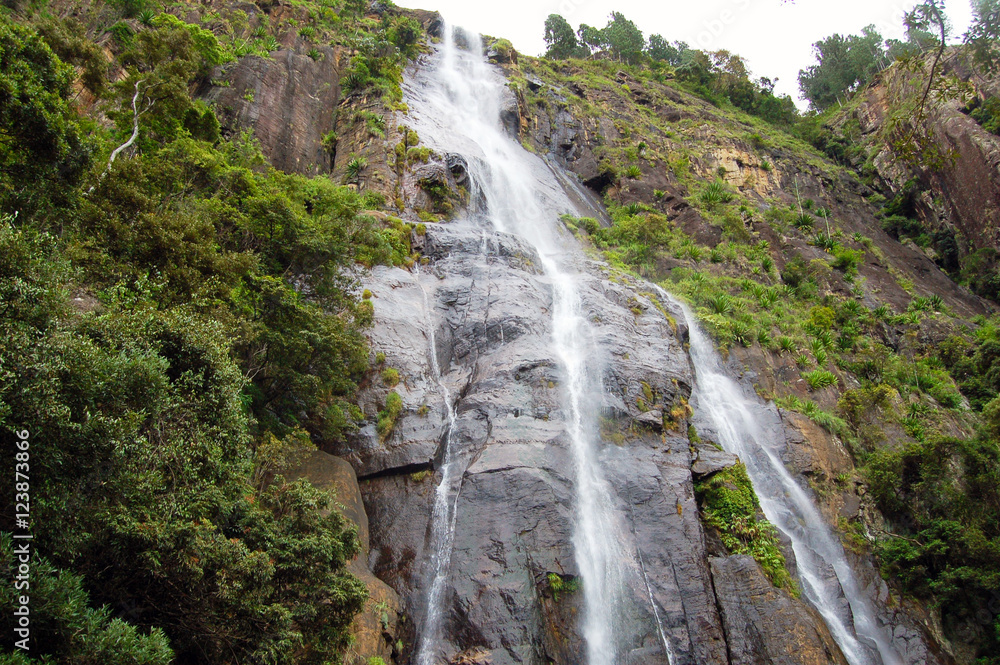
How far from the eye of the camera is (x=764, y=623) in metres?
10.7

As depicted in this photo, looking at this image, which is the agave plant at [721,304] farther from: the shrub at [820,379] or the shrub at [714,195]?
the shrub at [714,195]

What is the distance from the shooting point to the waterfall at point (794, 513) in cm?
1255

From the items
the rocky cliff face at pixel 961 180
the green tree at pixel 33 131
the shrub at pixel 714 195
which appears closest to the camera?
the green tree at pixel 33 131

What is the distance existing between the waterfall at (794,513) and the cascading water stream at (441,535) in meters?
7.59

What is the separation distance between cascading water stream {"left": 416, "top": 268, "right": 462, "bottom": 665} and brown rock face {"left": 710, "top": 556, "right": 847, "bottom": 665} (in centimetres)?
568

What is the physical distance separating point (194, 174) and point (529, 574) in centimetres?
1352

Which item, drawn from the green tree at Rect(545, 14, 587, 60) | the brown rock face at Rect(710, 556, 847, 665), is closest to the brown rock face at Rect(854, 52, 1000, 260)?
the brown rock face at Rect(710, 556, 847, 665)

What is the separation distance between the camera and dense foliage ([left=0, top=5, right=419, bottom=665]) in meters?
5.94

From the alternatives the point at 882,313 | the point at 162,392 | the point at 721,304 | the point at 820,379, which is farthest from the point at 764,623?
the point at 882,313

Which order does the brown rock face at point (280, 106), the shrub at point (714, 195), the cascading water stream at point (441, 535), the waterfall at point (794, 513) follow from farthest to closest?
the shrub at point (714, 195) → the brown rock face at point (280, 106) → the waterfall at point (794, 513) → the cascading water stream at point (441, 535)

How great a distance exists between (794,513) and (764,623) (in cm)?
509

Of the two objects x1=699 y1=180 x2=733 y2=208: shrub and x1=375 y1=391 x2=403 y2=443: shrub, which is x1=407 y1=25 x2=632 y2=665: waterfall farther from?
x1=699 y1=180 x2=733 y2=208: shrub

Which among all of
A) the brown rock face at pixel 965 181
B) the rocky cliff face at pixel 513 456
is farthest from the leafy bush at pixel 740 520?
the brown rock face at pixel 965 181

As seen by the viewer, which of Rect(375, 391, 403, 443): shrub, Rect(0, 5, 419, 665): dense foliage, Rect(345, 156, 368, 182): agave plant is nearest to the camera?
Rect(0, 5, 419, 665): dense foliage
